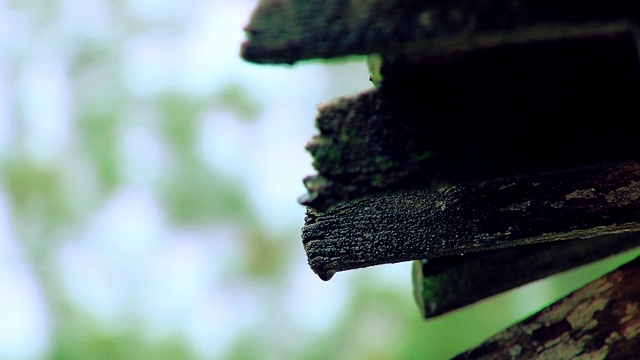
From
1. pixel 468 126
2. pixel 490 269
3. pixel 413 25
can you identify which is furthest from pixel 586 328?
pixel 413 25

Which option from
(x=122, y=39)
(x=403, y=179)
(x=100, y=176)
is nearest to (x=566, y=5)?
(x=403, y=179)

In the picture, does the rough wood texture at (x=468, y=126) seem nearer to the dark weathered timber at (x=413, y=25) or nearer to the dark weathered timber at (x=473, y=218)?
the dark weathered timber at (x=413, y=25)

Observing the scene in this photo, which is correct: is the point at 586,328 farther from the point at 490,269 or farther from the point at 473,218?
the point at 473,218

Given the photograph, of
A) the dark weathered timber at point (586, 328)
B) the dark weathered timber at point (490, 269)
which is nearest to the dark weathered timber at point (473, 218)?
the dark weathered timber at point (586, 328)

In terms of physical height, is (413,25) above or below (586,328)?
above

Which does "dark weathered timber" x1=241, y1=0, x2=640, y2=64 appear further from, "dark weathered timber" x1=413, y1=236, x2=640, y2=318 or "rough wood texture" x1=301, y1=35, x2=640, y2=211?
"dark weathered timber" x1=413, y1=236, x2=640, y2=318

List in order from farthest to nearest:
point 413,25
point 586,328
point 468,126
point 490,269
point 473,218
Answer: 1. point 490,269
2. point 586,328
3. point 473,218
4. point 468,126
5. point 413,25

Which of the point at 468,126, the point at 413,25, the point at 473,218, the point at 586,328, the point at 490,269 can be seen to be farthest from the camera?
the point at 490,269
